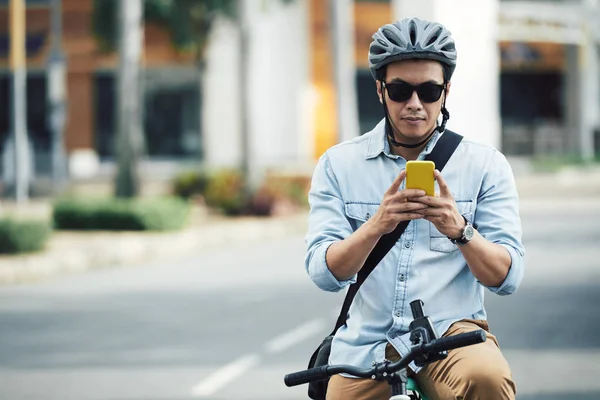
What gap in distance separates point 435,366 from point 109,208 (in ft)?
60.0

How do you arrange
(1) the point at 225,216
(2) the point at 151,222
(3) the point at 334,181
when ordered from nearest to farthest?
(3) the point at 334,181 → (2) the point at 151,222 → (1) the point at 225,216

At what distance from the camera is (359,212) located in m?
3.57

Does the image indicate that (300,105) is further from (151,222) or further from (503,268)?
(503,268)

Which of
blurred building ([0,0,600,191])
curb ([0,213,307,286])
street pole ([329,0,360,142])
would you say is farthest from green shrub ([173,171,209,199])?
blurred building ([0,0,600,191])

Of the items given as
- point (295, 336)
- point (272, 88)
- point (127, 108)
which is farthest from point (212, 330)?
point (272, 88)

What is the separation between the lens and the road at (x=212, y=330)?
861 centimetres

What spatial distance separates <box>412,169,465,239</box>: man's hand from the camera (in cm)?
317

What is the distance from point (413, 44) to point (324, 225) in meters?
0.57

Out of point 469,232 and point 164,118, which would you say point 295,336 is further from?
point 164,118

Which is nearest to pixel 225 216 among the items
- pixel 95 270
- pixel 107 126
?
pixel 95 270

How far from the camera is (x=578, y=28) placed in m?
45.2

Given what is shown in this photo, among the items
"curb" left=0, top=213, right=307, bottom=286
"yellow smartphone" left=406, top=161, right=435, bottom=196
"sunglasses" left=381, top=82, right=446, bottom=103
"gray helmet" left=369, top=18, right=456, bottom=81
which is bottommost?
"curb" left=0, top=213, right=307, bottom=286

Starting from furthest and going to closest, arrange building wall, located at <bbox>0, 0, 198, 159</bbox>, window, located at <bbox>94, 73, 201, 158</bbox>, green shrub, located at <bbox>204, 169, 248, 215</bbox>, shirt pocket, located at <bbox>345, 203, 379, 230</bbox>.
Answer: window, located at <bbox>94, 73, 201, 158</bbox> < building wall, located at <bbox>0, 0, 198, 159</bbox> < green shrub, located at <bbox>204, 169, 248, 215</bbox> < shirt pocket, located at <bbox>345, 203, 379, 230</bbox>

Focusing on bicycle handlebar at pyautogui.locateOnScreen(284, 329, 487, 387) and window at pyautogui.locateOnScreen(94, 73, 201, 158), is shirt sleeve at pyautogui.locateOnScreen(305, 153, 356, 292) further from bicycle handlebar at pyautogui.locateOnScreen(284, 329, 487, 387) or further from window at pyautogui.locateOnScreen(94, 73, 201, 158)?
window at pyautogui.locateOnScreen(94, 73, 201, 158)
